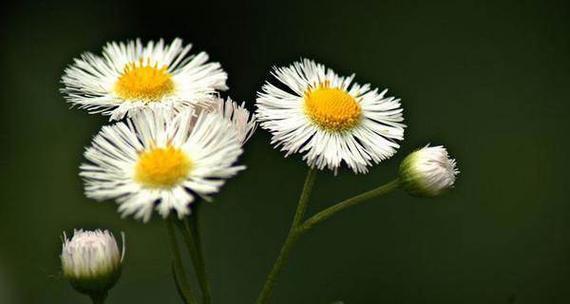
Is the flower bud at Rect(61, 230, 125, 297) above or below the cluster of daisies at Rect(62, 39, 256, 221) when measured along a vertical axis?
below

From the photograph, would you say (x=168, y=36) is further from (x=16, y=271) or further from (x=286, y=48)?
(x=16, y=271)

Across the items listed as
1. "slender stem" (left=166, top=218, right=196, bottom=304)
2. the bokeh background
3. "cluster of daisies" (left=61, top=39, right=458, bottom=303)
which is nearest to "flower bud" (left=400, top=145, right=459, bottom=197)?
"cluster of daisies" (left=61, top=39, right=458, bottom=303)

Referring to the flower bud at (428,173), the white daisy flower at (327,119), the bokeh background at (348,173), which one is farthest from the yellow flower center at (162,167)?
the bokeh background at (348,173)

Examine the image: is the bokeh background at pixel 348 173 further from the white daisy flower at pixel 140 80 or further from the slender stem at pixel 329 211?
the slender stem at pixel 329 211

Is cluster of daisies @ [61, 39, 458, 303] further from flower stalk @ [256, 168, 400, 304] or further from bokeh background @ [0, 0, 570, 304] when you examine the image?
bokeh background @ [0, 0, 570, 304]

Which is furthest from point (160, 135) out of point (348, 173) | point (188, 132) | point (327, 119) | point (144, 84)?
point (348, 173)

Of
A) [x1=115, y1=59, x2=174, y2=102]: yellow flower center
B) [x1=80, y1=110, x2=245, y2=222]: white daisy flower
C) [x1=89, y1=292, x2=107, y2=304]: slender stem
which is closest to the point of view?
[x1=80, y1=110, x2=245, y2=222]: white daisy flower
